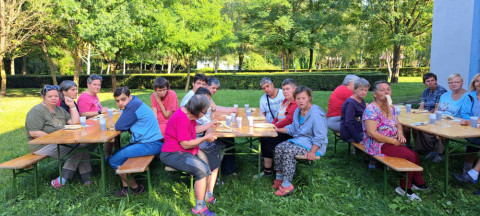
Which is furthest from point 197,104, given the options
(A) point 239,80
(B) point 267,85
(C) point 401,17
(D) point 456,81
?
(C) point 401,17

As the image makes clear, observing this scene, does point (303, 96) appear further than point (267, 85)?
No

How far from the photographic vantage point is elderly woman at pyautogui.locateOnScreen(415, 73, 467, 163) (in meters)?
4.80

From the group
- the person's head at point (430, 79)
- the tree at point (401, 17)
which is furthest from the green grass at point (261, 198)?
the tree at point (401, 17)

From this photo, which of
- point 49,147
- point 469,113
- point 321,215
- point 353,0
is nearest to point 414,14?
point 353,0

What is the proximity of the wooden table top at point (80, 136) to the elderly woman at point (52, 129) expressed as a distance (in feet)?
0.63

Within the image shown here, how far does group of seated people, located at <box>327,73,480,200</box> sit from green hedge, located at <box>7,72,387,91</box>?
39.7 ft

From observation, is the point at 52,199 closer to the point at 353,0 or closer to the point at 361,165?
the point at 361,165

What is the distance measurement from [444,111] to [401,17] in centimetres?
1801

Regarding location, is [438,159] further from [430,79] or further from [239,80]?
[239,80]

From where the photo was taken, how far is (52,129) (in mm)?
4277

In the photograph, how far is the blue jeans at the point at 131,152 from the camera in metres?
3.82

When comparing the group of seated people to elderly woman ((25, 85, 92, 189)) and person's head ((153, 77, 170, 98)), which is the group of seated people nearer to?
person's head ((153, 77, 170, 98))

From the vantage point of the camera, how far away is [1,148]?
624cm

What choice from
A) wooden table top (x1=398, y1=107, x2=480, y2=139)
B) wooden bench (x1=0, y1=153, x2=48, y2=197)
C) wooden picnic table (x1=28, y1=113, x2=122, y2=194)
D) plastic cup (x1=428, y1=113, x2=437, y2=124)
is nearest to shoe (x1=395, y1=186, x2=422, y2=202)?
wooden table top (x1=398, y1=107, x2=480, y2=139)
